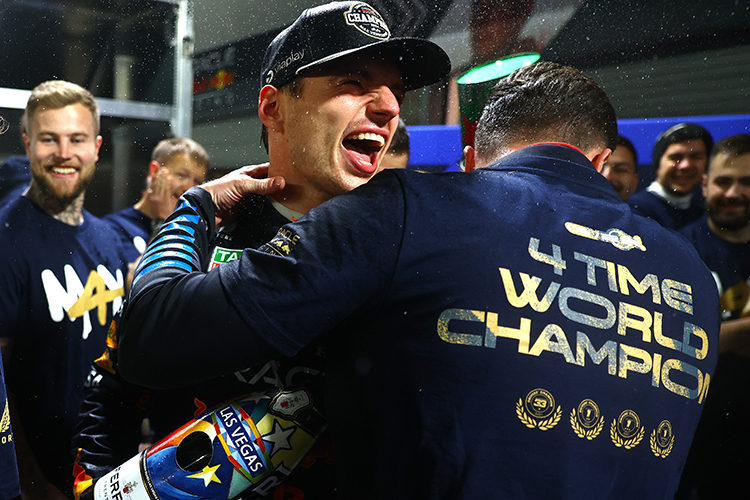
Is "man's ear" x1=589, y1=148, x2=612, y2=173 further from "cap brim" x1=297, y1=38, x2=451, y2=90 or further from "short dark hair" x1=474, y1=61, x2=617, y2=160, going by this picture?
"cap brim" x1=297, y1=38, x2=451, y2=90

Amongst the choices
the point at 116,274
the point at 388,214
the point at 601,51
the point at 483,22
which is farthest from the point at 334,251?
the point at 601,51

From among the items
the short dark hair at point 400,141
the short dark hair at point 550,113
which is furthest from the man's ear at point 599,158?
the short dark hair at point 400,141

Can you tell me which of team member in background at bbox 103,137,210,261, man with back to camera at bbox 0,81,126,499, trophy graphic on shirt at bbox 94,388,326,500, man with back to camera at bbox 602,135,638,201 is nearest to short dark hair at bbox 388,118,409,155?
team member in background at bbox 103,137,210,261

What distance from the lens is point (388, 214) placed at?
21.7 inches

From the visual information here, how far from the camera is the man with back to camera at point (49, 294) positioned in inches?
48.4

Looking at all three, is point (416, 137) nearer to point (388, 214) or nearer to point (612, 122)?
point (612, 122)

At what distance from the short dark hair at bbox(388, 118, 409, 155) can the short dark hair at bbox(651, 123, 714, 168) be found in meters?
0.70

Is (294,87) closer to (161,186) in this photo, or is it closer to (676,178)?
(161,186)

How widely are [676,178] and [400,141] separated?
2.51 ft

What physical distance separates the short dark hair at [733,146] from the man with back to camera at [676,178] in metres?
0.02

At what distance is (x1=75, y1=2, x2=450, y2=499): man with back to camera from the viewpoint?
782mm

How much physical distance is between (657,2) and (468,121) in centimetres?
86

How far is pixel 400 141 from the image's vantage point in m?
1.43

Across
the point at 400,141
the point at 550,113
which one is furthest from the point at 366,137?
the point at 400,141
